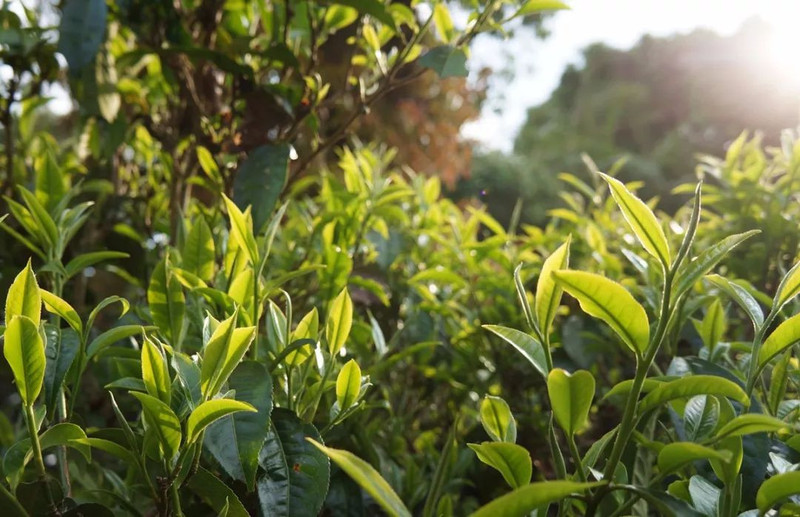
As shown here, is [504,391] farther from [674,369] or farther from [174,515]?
[174,515]

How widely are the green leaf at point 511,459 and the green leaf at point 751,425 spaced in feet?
0.53

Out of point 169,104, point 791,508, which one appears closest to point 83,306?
point 169,104

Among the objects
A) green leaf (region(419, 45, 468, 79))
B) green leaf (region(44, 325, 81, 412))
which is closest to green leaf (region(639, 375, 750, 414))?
green leaf (region(44, 325, 81, 412))

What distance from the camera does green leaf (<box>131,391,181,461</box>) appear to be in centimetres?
58

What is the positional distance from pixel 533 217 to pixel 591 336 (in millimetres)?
9326

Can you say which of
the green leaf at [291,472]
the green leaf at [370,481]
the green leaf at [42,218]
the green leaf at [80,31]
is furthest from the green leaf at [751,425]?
the green leaf at [80,31]

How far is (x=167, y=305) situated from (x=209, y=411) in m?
0.29

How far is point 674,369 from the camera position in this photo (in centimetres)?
82

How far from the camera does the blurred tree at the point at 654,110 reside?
12.2m

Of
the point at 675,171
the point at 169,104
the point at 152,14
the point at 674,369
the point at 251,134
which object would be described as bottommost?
the point at 675,171

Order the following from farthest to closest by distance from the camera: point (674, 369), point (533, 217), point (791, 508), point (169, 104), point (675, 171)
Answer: point (675, 171) → point (533, 217) → point (169, 104) → point (674, 369) → point (791, 508)

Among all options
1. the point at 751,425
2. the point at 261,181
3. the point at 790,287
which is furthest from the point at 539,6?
the point at 751,425

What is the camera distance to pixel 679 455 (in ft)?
1.75

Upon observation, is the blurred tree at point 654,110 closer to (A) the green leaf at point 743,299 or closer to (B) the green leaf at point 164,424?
(A) the green leaf at point 743,299
